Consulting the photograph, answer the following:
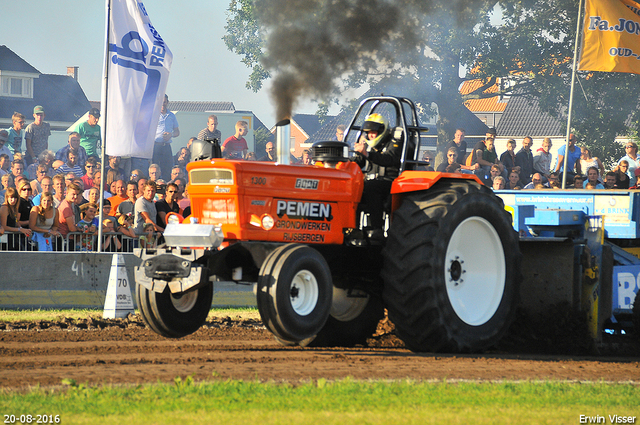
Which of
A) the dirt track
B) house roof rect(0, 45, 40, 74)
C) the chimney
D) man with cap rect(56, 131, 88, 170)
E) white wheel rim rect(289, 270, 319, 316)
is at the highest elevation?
the chimney

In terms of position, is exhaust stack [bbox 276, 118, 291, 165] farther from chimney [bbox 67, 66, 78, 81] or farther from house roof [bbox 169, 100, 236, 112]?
house roof [bbox 169, 100, 236, 112]

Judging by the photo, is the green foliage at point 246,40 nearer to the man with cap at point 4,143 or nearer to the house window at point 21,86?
the man with cap at point 4,143

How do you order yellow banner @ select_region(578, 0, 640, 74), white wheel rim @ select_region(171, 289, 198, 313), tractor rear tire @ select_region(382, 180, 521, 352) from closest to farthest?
tractor rear tire @ select_region(382, 180, 521, 352) → white wheel rim @ select_region(171, 289, 198, 313) → yellow banner @ select_region(578, 0, 640, 74)

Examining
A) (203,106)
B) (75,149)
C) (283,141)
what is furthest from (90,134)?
(203,106)

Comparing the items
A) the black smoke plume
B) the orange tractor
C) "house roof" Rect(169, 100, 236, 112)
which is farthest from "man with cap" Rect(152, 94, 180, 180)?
"house roof" Rect(169, 100, 236, 112)

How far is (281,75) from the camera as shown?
1249 centimetres

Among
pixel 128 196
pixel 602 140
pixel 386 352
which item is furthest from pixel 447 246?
pixel 602 140

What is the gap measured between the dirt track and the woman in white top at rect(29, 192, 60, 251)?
3423mm

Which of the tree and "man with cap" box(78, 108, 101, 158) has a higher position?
the tree

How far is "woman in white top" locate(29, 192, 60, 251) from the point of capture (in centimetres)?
Answer: 1240

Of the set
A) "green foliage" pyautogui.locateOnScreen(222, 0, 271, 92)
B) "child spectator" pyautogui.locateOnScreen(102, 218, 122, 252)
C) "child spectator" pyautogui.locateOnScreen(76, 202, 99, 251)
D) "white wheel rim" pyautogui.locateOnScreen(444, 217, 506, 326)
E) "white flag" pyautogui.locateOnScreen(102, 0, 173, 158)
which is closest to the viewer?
"white wheel rim" pyautogui.locateOnScreen(444, 217, 506, 326)

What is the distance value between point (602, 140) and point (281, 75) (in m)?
21.1

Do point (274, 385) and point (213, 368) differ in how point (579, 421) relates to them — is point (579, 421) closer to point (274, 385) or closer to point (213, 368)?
point (274, 385)

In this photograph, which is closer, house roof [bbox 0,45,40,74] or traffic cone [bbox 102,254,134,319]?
traffic cone [bbox 102,254,134,319]
